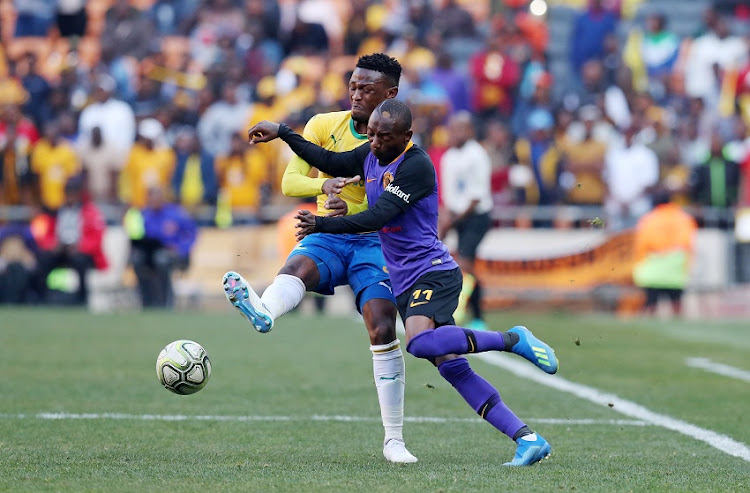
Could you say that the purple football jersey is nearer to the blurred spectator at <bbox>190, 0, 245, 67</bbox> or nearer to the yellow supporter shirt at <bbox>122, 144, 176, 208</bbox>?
the yellow supporter shirt at <bbox>122, 144, 176, 208</bbox>

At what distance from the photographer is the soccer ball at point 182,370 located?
259 inches

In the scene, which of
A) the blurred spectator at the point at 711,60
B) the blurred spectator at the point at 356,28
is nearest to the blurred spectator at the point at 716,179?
the blurred spectator at the point at 711,60

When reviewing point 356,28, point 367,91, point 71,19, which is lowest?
point 367,91

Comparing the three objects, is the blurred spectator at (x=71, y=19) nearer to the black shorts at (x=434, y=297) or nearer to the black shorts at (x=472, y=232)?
the black shorts at (x=472, y=232)

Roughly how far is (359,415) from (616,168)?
38.3ft

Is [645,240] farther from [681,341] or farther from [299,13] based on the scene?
[299,13]

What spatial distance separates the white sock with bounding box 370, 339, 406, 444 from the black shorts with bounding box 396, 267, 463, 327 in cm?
28

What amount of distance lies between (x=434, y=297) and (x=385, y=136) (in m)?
0.83

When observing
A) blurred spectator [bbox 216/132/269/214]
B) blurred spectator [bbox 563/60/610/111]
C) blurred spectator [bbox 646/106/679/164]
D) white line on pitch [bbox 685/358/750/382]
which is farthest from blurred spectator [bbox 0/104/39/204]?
white line on pitch [bbox 685/358/750/382]

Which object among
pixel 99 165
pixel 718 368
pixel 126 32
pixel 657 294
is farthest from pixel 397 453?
pixel 126 32

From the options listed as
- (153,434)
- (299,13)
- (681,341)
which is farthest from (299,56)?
(153,434)

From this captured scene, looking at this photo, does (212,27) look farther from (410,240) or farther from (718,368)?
(410,240)

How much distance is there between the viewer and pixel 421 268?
642cm

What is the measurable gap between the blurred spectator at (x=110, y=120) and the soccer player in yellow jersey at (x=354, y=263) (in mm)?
13181
